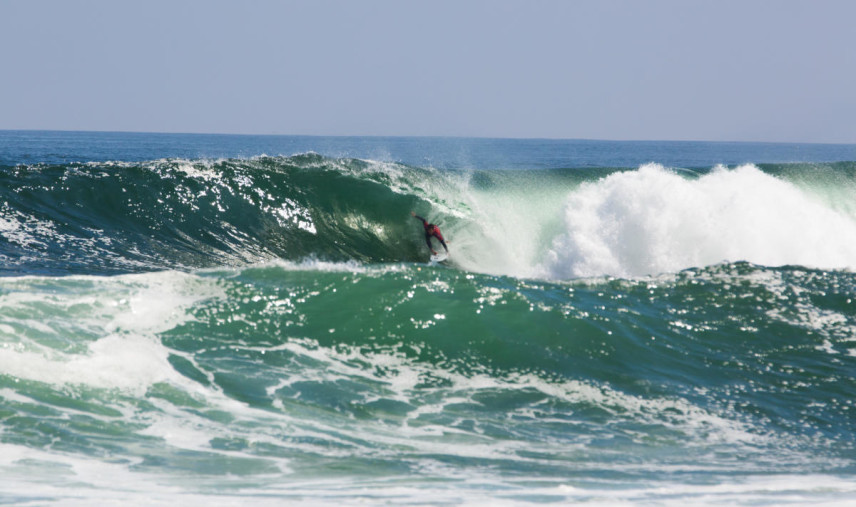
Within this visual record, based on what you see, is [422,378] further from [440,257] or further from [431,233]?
[431,233]

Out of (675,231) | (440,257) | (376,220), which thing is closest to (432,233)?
(440,257)

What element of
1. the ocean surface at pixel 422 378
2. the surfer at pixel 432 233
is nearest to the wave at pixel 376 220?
the ocean surface at pixel 422 378

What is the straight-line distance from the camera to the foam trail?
15.1 metres

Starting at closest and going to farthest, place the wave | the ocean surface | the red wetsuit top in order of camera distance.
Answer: the ocean surface → the wave → the red wetsuit top

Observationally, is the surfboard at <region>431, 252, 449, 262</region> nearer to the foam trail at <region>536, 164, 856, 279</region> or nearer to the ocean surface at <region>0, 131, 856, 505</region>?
the foam trail at <region>536, 164, 856, 279</region>

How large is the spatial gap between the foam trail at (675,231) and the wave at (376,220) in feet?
0.11

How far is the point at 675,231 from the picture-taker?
1532 centimetres

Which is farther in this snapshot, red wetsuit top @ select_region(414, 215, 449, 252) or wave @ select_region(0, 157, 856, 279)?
red wetsuit top @ select_region(414, 215, 449, 252)

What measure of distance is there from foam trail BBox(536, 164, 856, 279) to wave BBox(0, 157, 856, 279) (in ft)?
0.11

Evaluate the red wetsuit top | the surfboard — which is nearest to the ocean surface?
the surfboard

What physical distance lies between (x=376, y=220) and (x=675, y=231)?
6919mm

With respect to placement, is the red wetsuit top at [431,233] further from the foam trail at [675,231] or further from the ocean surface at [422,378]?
the ocean surface at [422,378]

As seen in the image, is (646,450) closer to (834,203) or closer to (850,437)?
(850,437)

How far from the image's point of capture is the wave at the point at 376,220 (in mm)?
15000
